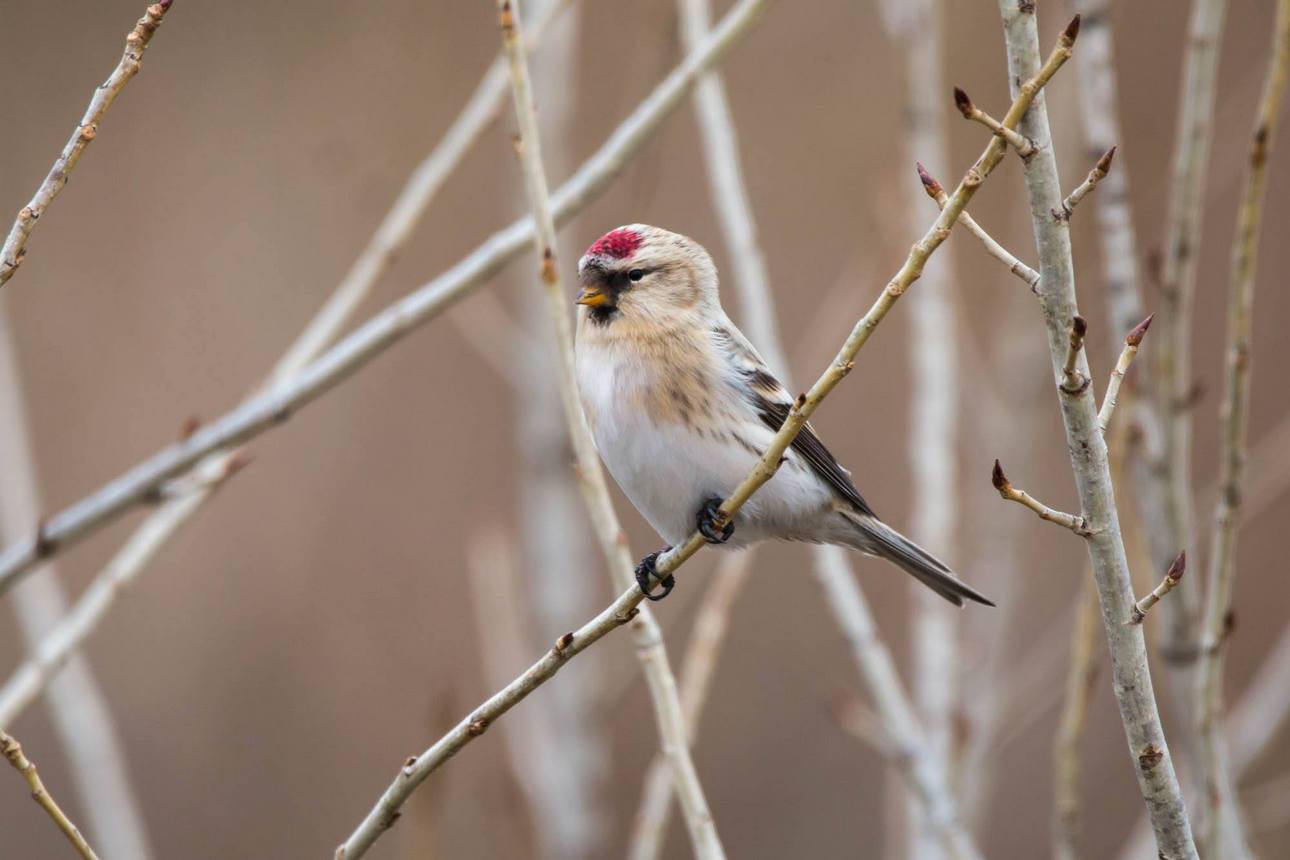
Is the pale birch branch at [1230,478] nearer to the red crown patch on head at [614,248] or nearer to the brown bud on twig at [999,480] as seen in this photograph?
the brown bud on twig at [999,480]

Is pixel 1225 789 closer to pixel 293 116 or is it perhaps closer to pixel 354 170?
pixel 354 170

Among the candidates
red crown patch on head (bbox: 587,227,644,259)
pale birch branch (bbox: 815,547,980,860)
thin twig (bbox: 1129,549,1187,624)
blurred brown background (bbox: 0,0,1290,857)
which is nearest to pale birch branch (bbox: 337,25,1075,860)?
thin twig (bbox: 1129,549,1187,624)

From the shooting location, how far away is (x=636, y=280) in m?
3.24

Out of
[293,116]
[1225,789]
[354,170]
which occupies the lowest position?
[1225,789]

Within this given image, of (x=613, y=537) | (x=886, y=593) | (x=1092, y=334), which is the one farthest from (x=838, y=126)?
(x=613, y=537)

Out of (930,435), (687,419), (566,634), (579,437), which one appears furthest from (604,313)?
(566,634)

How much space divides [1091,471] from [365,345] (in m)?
1.75

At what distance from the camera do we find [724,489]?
2977 mm

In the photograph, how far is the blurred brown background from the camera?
6152mm

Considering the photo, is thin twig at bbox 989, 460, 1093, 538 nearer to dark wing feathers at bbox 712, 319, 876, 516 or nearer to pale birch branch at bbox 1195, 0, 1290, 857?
pale birch branch at bbox 1195, 0, 1290, 857

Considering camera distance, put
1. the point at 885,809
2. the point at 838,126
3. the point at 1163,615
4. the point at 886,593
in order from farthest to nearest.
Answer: the point at 838,126 → the point at 886,593 → the point at 885,809 → the point at 1163,615

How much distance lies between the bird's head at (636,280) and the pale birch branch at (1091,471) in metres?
1.53

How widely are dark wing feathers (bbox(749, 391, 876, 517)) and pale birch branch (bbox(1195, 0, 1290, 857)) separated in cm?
88

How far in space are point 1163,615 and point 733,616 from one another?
11.9ft
